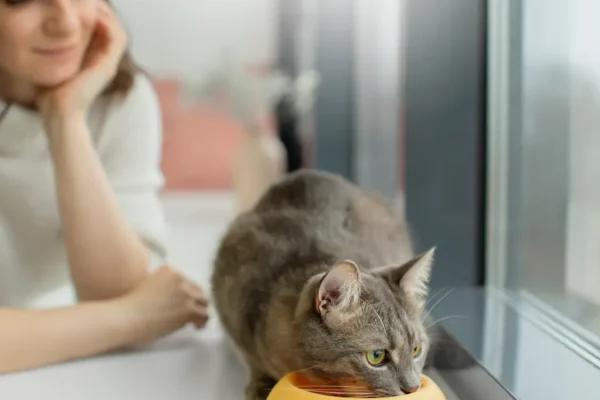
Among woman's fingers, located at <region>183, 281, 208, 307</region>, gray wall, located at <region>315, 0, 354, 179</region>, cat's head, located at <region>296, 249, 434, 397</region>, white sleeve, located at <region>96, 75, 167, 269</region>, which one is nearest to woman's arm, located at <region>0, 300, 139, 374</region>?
woman's fingers, located at <region>183, 281, 208, 307</region>

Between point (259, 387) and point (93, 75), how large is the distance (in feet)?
1.87

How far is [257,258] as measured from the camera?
0.94m

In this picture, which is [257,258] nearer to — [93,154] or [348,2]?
[93,154]

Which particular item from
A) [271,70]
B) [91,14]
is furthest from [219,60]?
[91,14]

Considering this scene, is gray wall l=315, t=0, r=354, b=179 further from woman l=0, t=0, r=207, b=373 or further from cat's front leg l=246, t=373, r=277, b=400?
cat's front leg l=246, t=373, r=277, b=400

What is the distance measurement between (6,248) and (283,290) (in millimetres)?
543

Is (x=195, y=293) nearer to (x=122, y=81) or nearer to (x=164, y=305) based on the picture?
(x=164, y=305)

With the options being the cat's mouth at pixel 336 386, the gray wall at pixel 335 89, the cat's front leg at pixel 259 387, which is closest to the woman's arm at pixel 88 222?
the cat's front leg at pixel 259 387

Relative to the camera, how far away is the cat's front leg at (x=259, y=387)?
799 mm

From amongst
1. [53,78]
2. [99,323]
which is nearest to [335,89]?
[53,78]

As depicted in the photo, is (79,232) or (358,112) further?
(358,112)

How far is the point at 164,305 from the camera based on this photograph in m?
1.01

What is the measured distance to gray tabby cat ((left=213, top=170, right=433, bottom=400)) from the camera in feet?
2.29

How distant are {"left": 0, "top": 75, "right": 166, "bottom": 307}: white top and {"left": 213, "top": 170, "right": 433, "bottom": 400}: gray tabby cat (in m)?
0.20
